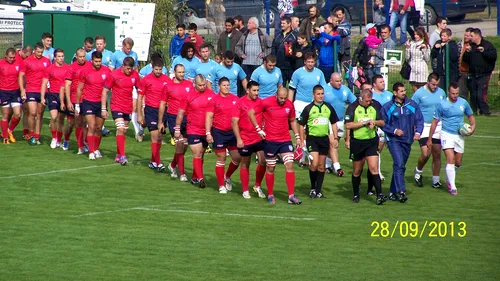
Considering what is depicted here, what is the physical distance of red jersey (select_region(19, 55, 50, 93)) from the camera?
2291 cm

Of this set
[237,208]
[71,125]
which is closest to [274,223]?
[237,208]

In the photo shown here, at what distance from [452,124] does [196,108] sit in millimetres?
4716

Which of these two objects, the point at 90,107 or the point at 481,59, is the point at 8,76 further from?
the point at 481,59

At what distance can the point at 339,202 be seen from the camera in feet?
57.9

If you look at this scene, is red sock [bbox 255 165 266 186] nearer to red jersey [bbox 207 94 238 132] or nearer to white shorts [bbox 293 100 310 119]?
red jersey [bbox 207 94 238 132]

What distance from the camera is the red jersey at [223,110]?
59.2 feet

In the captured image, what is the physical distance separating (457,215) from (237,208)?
3.72 meters

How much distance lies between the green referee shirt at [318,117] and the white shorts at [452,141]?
6.91ft

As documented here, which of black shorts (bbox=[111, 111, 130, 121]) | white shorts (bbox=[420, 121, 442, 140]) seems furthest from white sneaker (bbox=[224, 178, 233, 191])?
white shorts (bbox=[420, 121, 442, 140])

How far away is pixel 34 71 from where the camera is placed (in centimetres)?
2291

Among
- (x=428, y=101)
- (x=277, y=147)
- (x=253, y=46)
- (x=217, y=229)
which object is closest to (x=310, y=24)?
(x=253, y=46)

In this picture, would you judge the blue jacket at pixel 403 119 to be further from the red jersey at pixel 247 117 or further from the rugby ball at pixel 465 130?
the red jersey at pixel 247 117

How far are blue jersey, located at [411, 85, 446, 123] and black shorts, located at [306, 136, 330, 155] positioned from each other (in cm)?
207

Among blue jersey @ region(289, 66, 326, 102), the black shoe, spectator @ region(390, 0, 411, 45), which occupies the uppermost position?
spectator @ region(390, 0, 411, 45)
